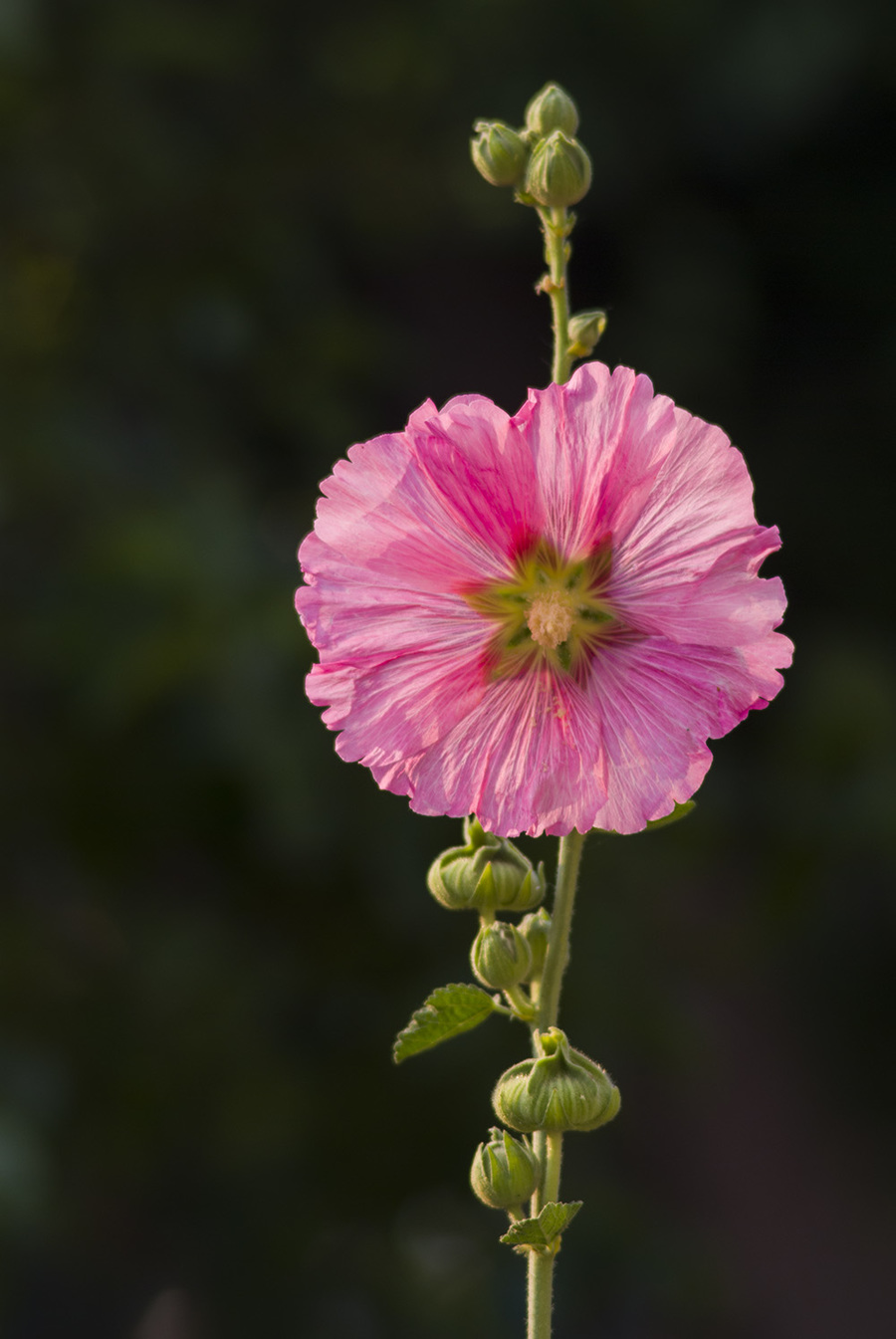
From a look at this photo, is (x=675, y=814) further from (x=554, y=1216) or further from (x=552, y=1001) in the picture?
(x=554, y=1216)

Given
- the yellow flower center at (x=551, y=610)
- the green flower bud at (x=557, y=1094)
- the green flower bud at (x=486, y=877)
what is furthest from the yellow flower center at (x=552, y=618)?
the green flower bud at (x=557, y=1094)

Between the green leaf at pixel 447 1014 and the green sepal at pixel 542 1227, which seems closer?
the green sepal at pixel 542 1227

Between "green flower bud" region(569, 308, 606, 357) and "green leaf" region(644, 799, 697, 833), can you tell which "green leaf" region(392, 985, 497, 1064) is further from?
"green flower bud" region(569, 308, 606, 357)

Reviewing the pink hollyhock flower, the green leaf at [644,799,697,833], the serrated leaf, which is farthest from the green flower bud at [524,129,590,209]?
the serrated leaf

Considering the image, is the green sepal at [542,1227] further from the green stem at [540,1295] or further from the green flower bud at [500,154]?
the green flower bud at [500,154]

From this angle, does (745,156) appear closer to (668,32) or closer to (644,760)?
(668,32)

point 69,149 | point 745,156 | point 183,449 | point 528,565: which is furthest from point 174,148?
point 745,156
